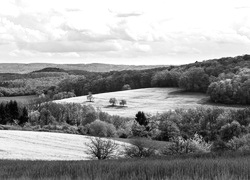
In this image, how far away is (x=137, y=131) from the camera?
94875 millimetres

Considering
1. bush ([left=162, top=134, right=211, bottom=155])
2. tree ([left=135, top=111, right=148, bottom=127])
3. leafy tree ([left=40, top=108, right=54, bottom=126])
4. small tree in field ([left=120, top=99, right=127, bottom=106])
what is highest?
bush ([left=162, top=134, right=211, bottom=155])

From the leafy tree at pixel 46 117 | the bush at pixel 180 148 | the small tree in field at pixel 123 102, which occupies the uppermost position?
the bush at pixel 180 148

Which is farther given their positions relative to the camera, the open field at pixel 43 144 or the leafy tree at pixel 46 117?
the leafy tree at pixel 46 117

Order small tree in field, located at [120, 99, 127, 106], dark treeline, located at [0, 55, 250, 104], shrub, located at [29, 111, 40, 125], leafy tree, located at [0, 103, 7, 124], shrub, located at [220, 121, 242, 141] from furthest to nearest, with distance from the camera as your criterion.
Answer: small tree in field, located at [120, 99, 127, 106] < dark treeline, located at [0, 55, 250, 104] < shrub, located at [29, 111, 40, 125] < leafy tree, located at [0, 103, 7, 124] < shrub, located at [220, 121, 242, 141]

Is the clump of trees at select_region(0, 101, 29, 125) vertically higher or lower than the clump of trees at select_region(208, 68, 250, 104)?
lower

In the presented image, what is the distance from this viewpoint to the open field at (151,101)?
131125mm

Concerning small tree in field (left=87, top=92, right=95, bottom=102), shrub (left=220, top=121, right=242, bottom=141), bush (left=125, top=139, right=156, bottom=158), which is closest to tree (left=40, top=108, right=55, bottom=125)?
small tree in field (left=87, top=92, right=95, bottom=102)

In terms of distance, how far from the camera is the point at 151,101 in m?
144

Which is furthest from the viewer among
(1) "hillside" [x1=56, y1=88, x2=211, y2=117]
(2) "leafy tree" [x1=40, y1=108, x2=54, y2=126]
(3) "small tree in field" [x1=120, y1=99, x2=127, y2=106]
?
(3) "small tree in field" [x1=120, y1=99, x2=127, y2=106]

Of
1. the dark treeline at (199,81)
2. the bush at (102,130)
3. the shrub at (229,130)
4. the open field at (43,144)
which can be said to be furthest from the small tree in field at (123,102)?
the open field at (43,144)

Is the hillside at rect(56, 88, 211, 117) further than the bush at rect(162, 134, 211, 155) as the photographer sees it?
Yes

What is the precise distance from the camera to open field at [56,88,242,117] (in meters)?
131

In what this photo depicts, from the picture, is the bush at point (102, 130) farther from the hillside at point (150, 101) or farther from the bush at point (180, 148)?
the bush at point (180, 148)

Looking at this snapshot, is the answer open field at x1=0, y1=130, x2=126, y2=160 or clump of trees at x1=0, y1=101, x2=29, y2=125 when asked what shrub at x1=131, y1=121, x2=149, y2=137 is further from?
clump of trees at x1=0, y1=101, x2=29, y2=125
